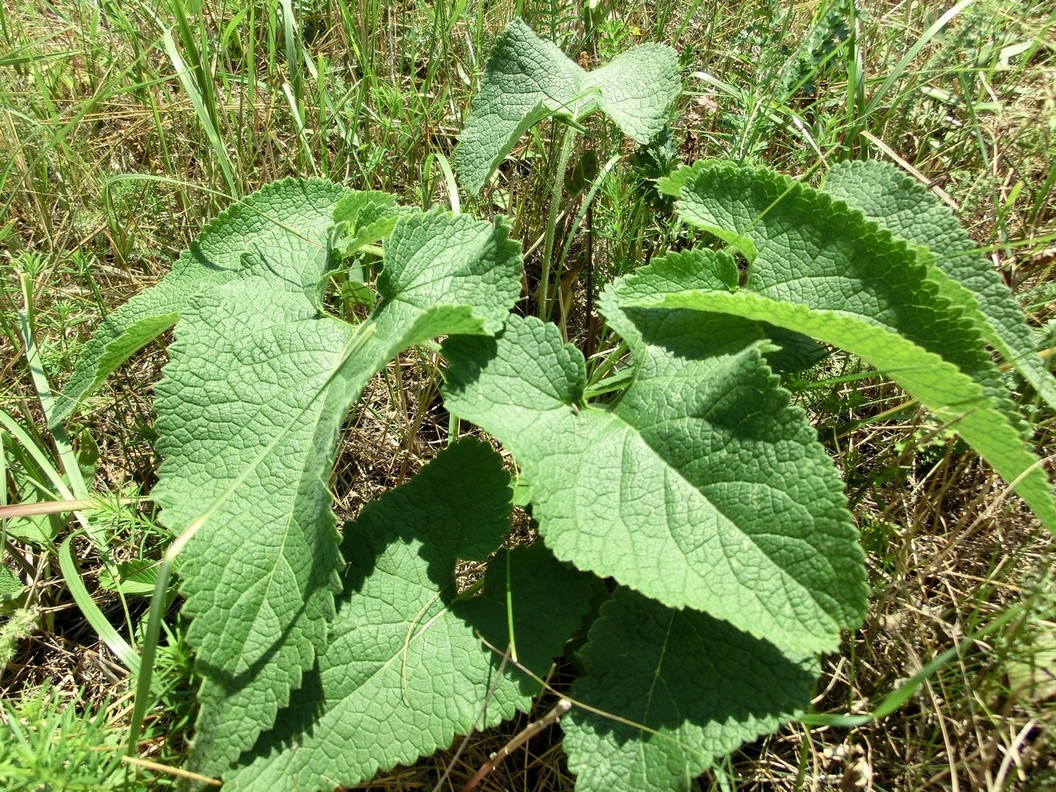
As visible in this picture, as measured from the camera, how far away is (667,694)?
1.52 meters

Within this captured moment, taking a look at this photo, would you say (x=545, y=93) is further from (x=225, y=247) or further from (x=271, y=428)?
(x=271, y=428)

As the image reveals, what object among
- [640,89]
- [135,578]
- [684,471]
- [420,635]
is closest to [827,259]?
[684,471]

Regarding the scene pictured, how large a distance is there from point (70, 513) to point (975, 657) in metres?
2.02

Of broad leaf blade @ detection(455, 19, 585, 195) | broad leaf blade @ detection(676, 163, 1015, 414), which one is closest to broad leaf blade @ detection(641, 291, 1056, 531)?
broad leaf blade @ detection(676, 163, 1015, 414)

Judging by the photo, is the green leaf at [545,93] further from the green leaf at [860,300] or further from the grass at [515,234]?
the green leaf at [860,300]

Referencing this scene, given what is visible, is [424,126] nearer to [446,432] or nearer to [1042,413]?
[446,432]

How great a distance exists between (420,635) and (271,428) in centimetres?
48

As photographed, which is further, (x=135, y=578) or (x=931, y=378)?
(x=135, y=578)

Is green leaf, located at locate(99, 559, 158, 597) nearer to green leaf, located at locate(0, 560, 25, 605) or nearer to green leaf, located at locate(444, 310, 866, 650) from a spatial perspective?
green leaf, located at locate(0, 560, 25, 605)

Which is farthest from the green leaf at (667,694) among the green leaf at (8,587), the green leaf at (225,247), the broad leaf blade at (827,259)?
the green leaf at (8,587)

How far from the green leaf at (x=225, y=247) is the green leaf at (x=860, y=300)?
80 centimetres

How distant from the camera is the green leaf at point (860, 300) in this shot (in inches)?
57.5

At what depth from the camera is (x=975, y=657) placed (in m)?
1.73

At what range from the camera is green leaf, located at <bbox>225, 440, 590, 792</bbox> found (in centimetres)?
150
